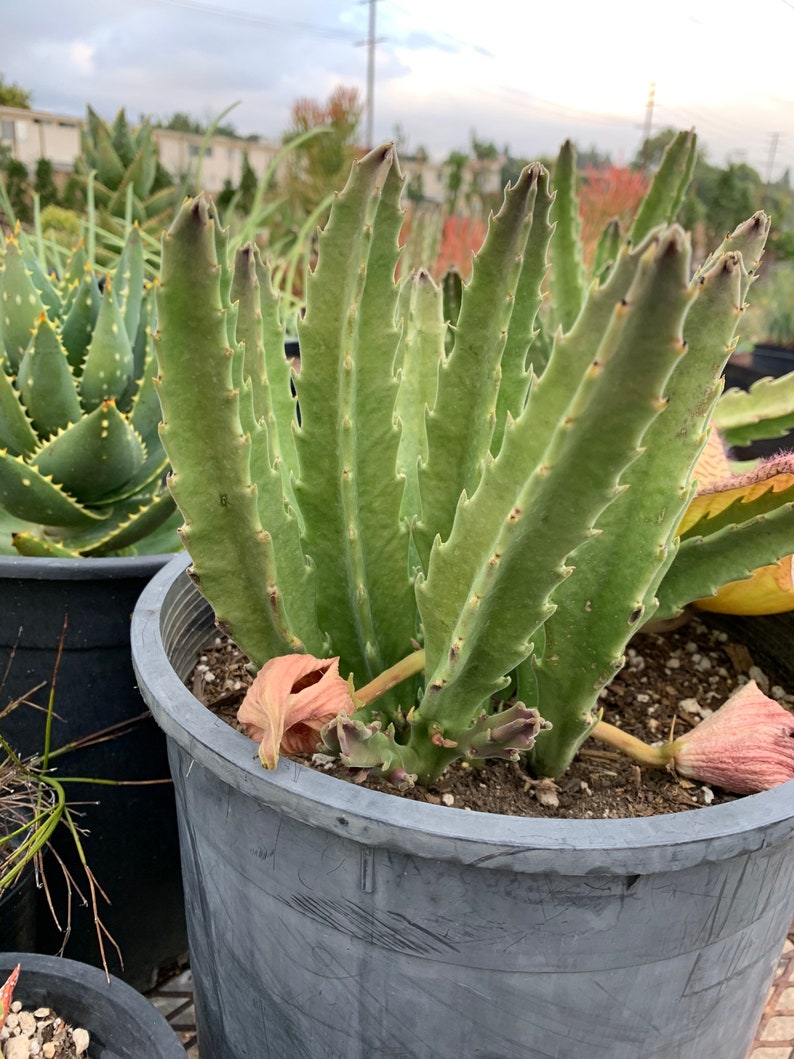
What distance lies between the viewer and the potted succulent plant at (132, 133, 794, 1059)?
1.44 feet

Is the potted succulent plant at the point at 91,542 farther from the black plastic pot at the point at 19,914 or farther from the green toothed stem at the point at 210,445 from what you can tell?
the green toothed stem at the point at 210,445

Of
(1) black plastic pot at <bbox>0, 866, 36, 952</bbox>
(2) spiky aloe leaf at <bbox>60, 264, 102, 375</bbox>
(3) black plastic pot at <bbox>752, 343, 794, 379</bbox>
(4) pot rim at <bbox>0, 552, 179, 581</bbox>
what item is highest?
(2) spiky aloe leaf at <bbox>60, 264, 102, 375</bbox>

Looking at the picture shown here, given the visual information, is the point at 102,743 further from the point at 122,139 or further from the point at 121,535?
the point at 122,139

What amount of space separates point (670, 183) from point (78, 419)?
0.84 m

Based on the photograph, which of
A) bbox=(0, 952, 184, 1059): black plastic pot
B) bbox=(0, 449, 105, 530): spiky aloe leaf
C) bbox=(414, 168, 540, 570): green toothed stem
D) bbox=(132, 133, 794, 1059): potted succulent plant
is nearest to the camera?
bbox=(132, 133, 794, 1059): potted succulent plant

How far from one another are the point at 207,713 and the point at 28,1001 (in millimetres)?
351

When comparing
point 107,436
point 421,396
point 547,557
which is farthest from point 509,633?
point 107,436

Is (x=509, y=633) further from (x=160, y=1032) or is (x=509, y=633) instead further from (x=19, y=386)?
(x=19, y=386)

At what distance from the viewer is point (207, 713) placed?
0.54 m

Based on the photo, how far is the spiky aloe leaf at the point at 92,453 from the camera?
37.2 inches

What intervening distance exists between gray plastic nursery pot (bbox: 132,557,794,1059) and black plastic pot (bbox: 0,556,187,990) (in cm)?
29

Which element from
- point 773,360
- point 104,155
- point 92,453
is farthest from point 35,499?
point 773,360

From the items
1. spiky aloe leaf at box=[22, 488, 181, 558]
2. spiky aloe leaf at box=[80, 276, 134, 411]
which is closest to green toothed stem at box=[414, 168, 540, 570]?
spiky aloe leaf at box=[22, 488, 181, 558]

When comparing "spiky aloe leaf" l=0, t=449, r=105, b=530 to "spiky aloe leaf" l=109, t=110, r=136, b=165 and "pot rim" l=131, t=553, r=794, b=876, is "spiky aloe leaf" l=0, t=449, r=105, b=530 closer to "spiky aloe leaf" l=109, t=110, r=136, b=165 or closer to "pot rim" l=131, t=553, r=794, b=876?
"pot rim" l=131, t=553, r=794, b=876
